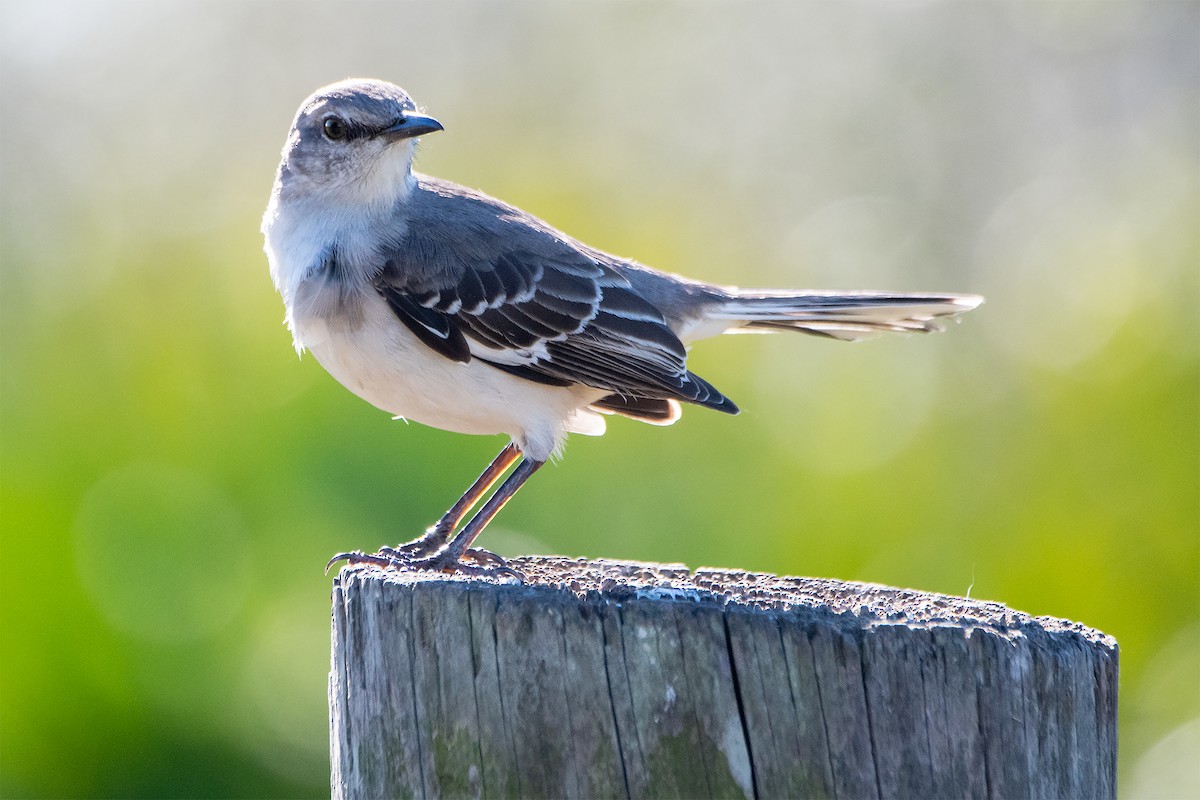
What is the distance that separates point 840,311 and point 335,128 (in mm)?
2453

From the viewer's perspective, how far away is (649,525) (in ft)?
23.7

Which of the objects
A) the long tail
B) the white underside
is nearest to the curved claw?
the white underside

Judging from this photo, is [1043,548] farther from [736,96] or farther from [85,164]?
[736,96]

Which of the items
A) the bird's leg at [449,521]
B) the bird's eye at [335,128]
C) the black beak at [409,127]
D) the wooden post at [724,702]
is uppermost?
the bird's eye at [335,128]

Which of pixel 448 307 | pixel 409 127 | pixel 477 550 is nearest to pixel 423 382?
pixel 448 307

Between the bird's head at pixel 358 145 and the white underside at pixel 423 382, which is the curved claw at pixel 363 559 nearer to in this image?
the white underside at pixel 423 382

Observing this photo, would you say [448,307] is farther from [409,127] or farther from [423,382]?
[409,127]

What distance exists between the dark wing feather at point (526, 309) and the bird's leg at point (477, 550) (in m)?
0.41

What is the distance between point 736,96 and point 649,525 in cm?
982

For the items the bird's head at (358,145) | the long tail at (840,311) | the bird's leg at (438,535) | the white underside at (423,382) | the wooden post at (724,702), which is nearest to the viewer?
the wooden post at (724,702)

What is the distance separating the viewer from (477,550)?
4.78 metres

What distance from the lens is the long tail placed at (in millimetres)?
5629

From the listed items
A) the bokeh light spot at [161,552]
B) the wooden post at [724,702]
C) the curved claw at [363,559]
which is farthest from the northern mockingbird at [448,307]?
the bokeh light spot at [161,552]

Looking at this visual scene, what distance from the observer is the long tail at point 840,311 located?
563 cm
